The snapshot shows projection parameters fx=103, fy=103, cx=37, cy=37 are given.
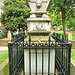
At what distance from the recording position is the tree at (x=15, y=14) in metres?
15.3

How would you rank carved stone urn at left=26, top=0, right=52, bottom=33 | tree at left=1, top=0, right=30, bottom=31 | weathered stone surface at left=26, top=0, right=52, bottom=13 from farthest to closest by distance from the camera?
tree at left=1, top=0, right=30, bottom=31
weathered stone surface at left=26, top=0, right=52, bottom=13
carved stone urn at left=26, top=0, right=52, bottom=33

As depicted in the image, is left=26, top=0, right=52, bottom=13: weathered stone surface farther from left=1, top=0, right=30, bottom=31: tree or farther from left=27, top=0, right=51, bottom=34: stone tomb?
left=1, top=0, right=30, bottom=31: tree

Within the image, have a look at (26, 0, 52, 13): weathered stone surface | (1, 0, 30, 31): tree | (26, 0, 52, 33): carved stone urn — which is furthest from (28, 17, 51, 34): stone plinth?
(1, 0, 30, 31): tree

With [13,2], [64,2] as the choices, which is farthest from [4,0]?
[64,2]

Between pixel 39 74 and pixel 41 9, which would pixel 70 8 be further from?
pixel 39 74

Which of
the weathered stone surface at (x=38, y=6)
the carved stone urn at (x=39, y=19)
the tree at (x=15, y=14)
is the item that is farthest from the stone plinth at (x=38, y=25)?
the tree at (x=15, y=14)

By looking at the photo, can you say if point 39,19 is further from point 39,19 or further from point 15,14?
point 15,14

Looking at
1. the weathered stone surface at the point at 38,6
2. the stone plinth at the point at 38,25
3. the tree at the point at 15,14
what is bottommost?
the stone plinth at the point at 38,25

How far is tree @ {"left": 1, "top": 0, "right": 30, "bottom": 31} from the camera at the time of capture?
15.3m

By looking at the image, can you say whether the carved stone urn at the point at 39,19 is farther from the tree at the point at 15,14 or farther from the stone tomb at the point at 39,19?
the tree at the point at 15,14

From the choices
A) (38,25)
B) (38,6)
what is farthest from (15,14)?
(38,25)

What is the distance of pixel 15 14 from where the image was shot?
15734 millimetres

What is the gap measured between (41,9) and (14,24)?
1165 cm

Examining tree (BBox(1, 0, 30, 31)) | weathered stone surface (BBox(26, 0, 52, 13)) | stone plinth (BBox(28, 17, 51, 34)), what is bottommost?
stone plinth (BBox(28, 17, 51, 34))
